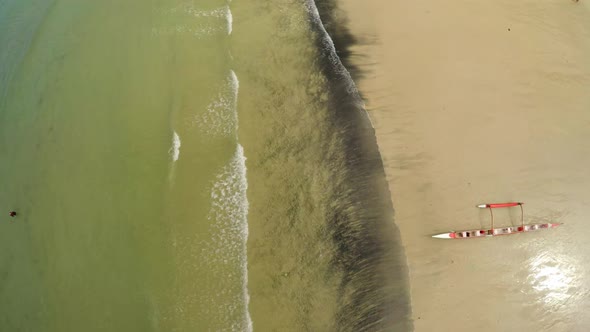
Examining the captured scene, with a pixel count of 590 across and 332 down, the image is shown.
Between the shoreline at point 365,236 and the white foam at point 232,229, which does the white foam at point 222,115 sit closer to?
the white foam at point 232,229

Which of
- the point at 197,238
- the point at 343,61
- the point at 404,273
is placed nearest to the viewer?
the point at 404,273

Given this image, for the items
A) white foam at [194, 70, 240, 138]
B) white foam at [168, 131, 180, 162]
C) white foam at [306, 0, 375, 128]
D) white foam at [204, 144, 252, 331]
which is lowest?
white foam at [204, 144, 252, 331]

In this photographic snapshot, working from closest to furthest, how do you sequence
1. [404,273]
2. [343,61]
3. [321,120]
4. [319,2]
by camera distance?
[404,273] < [321,120] < [343,61] < [319,2]

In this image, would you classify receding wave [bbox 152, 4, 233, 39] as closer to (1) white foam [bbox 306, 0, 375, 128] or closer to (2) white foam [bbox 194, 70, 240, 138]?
(2) white foam [bbox 194, 70, 240, 138]

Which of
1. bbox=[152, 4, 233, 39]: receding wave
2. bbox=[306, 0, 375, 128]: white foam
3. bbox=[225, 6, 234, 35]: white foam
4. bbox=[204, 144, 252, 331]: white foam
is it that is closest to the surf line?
bbox=[204, 144, 252, 331]: white foam

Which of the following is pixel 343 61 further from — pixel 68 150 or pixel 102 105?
pixel 68 150

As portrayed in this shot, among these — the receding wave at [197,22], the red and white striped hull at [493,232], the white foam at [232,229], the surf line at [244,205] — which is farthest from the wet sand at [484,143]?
the receding wave at [197,22]

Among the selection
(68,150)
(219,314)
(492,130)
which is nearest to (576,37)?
(492,130)

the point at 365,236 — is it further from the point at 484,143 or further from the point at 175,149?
the point at 175,149
